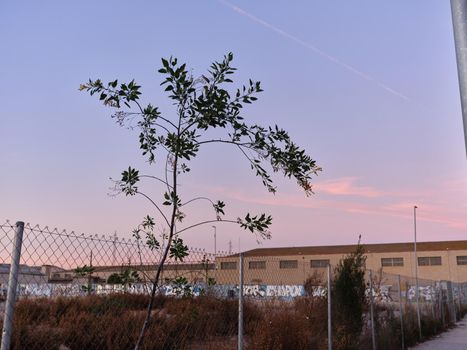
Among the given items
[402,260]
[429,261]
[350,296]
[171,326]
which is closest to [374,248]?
[402,260]

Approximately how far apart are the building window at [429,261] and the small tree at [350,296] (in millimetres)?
59719

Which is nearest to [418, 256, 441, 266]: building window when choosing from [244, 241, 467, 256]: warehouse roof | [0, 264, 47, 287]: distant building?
[244, 241, 467, 256]: warehouse roof

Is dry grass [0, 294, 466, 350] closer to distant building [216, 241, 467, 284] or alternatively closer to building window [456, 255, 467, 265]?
distant building [216, 241, 467, 284]

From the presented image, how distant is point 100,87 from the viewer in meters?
4.25

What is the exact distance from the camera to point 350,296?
1118 cm

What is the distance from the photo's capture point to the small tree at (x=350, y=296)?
425 inches

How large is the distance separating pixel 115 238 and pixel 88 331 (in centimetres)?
617

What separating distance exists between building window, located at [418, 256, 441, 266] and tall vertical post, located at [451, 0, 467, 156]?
68.8 m

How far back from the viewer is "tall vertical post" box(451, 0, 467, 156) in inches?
115

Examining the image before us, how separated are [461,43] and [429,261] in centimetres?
6927

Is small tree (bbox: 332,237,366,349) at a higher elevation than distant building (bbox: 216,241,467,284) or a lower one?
lower

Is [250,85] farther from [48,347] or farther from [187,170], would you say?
[48,347]

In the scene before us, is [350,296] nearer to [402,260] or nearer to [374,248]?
[402,260]

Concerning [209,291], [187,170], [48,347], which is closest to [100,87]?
[187,170]
